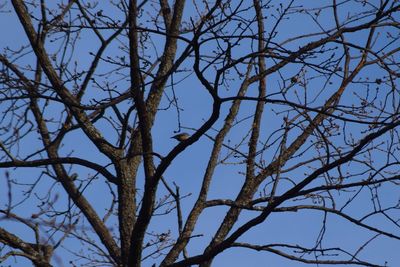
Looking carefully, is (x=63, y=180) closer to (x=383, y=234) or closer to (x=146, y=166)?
(x=146, y=166)

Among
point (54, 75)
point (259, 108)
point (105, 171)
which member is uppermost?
point (259, 108)

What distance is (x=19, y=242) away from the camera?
538 centimetres

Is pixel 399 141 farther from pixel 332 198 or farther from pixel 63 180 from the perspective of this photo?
pixel 63 180

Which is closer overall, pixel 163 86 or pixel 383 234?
pixel 383 234

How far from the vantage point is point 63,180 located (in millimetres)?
6184

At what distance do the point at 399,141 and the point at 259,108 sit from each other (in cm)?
174

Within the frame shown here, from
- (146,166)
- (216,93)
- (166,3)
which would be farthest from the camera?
(166,3)

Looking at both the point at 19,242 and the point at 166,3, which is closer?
the point at 19,242

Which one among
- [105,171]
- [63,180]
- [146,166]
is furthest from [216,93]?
[63,180]

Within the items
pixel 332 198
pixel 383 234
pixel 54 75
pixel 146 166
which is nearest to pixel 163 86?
pixel 54 75

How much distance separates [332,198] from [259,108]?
1428mm

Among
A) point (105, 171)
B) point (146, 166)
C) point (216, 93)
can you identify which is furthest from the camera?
point (105, 171)

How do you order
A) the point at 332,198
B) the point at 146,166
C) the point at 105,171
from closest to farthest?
the point at 146,166
the point at 105,171
the point at 332,198

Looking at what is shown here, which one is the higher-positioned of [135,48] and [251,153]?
[251,153]
